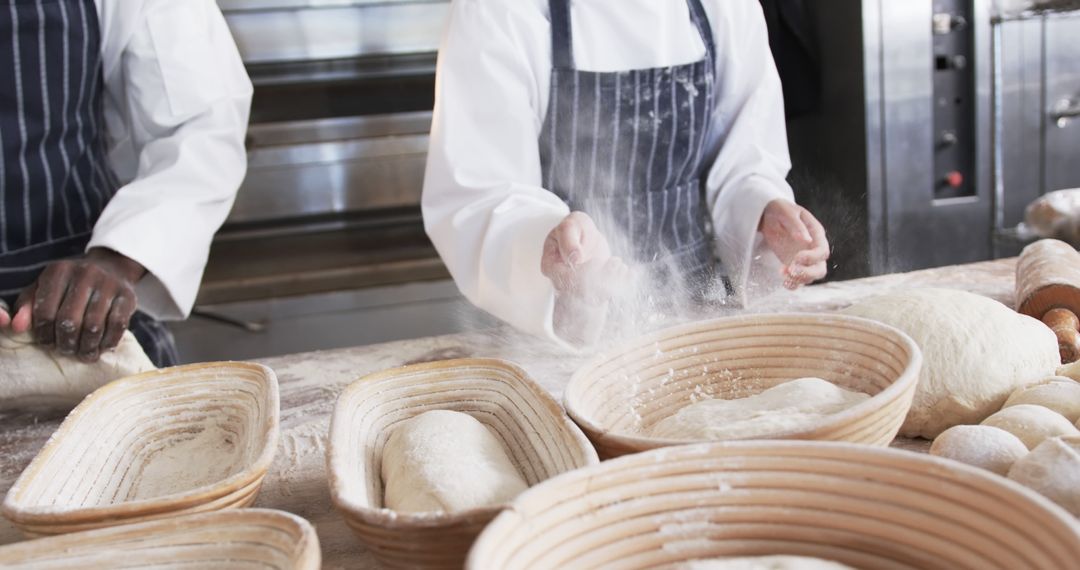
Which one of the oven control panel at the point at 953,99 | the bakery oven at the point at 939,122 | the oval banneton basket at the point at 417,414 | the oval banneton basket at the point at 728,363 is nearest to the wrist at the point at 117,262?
the oval banneton basket at the point at 417,414

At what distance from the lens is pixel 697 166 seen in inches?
75.4

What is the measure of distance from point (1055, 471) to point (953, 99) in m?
2.58

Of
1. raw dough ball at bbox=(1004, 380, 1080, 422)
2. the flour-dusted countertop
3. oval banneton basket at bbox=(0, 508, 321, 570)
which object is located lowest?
the flour-dusted countertop

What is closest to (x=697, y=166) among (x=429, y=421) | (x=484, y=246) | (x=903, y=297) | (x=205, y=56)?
Answer: (x=484, y=246)

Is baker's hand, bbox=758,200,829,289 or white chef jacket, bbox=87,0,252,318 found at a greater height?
white chef jacket, bbox=87,0,252,318

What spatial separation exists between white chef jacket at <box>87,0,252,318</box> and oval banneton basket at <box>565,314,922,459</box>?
1.07 metres

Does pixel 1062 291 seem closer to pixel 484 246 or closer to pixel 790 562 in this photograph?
pixel 790 562

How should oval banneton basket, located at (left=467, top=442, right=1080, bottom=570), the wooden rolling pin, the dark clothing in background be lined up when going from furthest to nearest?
the dark clothing in background
the wooden rolling pin
oval banneton basket, located at (left=467, top=442, right=1080, bottom=570)

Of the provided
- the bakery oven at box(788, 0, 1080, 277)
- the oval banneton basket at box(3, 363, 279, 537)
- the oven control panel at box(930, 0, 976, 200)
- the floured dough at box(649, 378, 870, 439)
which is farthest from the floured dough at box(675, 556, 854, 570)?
the oven control panel at box(930, 0, 976, 200)

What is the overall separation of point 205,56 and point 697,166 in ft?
3.44

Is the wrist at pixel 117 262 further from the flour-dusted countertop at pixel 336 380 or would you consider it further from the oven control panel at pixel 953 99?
the oven control panel at pixel 953 99

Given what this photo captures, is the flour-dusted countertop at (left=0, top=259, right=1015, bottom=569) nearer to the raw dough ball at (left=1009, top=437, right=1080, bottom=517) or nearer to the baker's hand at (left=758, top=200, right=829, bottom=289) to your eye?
the baker's hand at (left=758, top=200, right=829, bottom=289)

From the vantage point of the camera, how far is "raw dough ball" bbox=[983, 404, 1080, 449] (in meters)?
0.75

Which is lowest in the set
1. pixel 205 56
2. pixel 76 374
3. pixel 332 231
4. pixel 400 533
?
pixel 332 231
